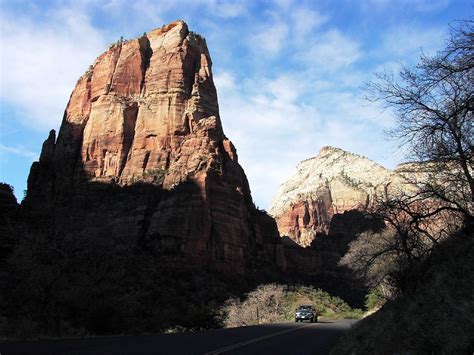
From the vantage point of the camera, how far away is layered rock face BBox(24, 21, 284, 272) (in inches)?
3620

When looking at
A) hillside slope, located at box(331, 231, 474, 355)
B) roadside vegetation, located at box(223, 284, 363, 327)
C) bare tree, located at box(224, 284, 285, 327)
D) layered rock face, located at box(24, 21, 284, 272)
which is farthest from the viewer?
layered rock face, located at box(24, 21, 284, 272)

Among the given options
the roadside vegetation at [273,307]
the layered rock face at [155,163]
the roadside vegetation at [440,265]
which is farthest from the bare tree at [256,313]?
the roadside vegetation at [440,265]

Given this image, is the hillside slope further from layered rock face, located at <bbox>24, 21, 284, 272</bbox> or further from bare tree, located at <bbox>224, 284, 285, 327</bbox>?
layered rock face, located at <bbox>24, 21, 284, 272</bbox>

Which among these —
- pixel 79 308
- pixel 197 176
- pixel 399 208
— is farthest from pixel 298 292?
pixel 399 208

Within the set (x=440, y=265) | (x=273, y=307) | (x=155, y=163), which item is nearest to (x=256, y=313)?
(x=273, y=307)

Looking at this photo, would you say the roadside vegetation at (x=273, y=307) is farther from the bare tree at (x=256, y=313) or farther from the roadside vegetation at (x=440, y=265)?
the roadside vegetation at (x=440, y=265)

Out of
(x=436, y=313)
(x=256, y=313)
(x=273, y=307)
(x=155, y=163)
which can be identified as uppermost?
(x=155, y=163)

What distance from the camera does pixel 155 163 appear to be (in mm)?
107812

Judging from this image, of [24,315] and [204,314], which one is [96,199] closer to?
[204,314]

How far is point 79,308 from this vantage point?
25812 millimetres

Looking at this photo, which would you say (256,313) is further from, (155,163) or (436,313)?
(155,163)

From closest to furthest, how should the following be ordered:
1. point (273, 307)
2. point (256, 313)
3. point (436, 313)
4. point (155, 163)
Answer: point (436, 313)
point (256, 313)
point (273, 307)
point (155, 163)

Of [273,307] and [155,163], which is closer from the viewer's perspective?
[273,307]

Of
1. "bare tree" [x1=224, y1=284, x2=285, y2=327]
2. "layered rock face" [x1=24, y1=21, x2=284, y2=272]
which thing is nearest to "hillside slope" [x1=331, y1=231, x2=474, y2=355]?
"bare tree" [x1=224, y1=284, x2=285, y2=327]
